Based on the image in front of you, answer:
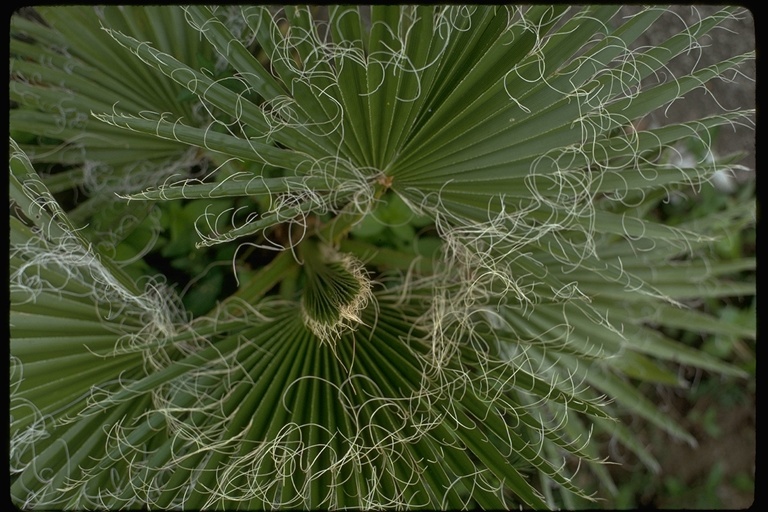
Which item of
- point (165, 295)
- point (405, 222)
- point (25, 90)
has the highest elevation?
point (25, 90)

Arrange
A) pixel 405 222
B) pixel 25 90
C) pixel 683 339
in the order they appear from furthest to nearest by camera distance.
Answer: pixel 683 339, pixel 405 222, pixel 25 90

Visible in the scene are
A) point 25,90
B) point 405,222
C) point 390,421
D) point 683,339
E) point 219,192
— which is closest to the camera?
point 219,192

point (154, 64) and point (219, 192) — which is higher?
point (154, 64)

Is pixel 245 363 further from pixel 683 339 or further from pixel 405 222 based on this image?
pixel 683 339

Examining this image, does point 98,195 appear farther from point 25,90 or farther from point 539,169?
point 539,169

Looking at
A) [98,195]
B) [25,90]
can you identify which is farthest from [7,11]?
[98,195]

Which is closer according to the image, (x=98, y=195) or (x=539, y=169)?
(x=539, y=169)

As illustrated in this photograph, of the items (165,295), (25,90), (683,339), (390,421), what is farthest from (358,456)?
(683,339)
